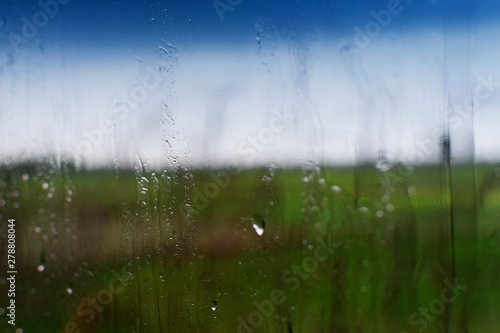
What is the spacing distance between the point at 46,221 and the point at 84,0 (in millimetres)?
723

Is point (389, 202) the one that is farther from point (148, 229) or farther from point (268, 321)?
point (148, 229)

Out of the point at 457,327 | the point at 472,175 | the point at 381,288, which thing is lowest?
the point at 457,327

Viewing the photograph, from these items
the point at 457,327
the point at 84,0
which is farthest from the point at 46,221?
the point at 457,327

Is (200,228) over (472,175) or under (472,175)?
under

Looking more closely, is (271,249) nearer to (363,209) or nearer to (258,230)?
(258,230)

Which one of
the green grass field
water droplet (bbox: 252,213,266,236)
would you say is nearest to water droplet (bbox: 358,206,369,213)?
the green grass field

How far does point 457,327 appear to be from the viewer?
1.12 metres

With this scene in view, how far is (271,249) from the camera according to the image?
1.12m

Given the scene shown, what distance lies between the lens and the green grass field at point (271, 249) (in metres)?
1.12

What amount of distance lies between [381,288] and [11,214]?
3.91ft

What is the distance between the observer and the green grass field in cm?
112

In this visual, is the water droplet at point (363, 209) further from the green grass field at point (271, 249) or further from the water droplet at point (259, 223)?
the water droplet at point (259, 223)

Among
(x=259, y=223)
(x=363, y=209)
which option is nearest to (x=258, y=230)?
(x=259, y=223)

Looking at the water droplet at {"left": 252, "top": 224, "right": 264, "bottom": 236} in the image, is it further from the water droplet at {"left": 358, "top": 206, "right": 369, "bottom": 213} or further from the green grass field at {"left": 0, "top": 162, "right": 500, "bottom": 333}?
the water droplet at {"left": 358, "top": 206, "right": 369, "bottom": 213}
